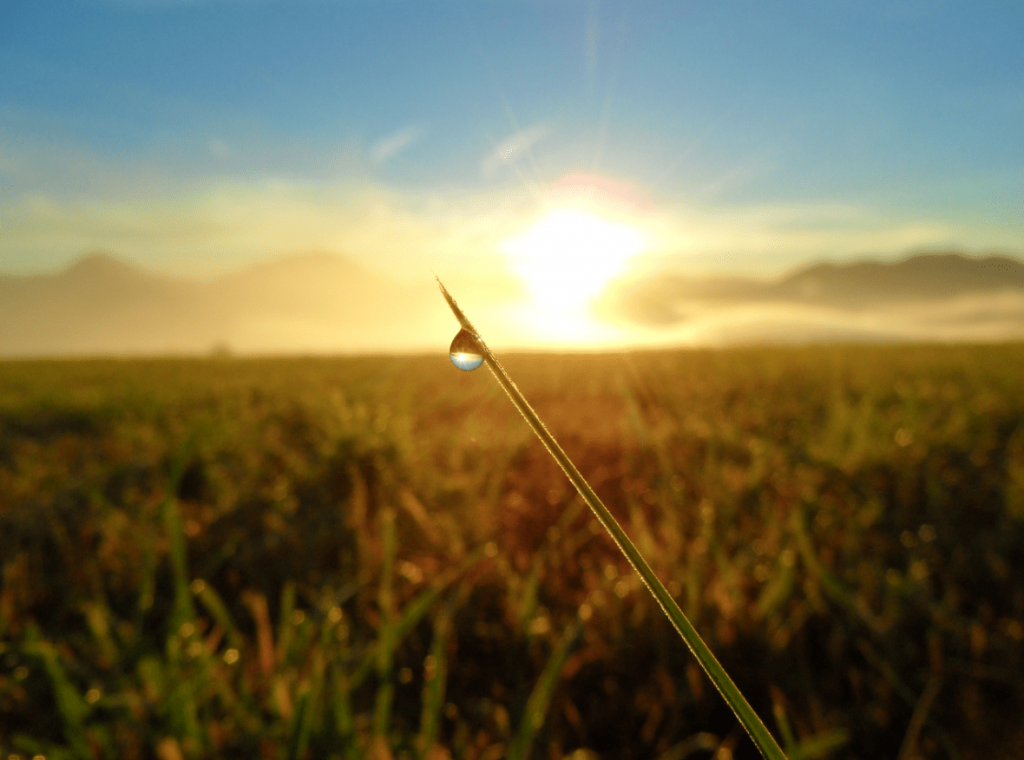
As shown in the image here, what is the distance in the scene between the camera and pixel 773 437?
264 centimetres

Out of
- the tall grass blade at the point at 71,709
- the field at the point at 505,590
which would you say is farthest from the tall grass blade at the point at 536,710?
the tall grass blade at the point at 71,709

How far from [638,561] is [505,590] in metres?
1.22

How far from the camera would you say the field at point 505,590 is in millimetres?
→ 1021

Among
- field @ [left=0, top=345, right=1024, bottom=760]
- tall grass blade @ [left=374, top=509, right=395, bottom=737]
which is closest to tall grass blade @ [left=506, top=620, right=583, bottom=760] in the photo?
field @ [left=0, top=345, right=1024, bottom=760]

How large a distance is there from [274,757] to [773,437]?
7.31 feet

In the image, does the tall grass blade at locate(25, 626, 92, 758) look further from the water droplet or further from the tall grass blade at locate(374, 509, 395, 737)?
the water droplet

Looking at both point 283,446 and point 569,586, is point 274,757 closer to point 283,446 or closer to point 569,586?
point 569,586

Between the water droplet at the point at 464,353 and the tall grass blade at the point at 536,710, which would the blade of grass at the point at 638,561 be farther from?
the tall grass blade at the point at 536,710

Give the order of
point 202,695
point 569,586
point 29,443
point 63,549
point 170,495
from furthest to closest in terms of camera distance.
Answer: point 29,443 → point 63,549 → point 569,586 → point 170,495 → point 202,695

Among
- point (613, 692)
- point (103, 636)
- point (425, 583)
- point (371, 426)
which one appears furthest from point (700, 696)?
point (371, 426)

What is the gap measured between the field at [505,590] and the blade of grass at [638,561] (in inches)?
26.6

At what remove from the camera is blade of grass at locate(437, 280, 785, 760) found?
231 millimetres

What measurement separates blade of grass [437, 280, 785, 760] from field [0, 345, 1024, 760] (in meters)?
0.68

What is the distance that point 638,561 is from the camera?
0.25 m
